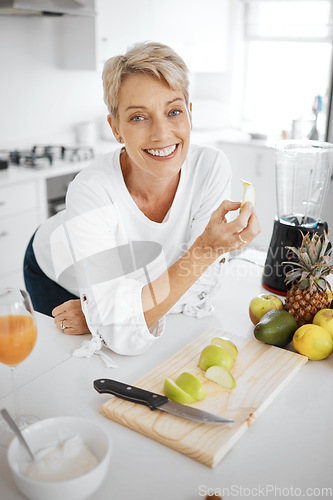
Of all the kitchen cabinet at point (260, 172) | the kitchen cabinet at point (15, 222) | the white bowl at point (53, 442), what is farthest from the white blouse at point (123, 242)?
the kitchen cabinet at point (260, 172)

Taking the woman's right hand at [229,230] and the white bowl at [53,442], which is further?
the woman's right hand at [229,230]

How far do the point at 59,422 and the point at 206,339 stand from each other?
1.48ft

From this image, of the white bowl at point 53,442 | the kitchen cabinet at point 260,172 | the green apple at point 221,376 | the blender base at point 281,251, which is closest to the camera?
the white bowl at point 53,442

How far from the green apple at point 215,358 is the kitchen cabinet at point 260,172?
2.79 m

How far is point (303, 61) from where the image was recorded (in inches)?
164

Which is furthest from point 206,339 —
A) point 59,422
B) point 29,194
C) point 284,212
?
point 29,194

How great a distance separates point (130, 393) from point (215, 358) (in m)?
0.19

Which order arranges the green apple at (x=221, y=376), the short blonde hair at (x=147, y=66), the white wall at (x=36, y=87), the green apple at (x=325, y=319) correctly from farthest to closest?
the white wall at (x=36, y=87) < the short blonde hair at (x=147, y=66) < the green apple at (x=325, y=319) < the green apple at (x=221, y=376)

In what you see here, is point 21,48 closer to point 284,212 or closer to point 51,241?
point 51,241

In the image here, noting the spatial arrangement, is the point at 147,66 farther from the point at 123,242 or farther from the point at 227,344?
the point at 227,344

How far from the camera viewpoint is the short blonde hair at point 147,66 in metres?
1.23

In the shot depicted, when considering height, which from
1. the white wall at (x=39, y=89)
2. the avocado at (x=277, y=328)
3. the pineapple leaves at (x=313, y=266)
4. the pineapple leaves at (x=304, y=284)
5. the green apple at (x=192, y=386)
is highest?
the white wall at (x=39, y=89)

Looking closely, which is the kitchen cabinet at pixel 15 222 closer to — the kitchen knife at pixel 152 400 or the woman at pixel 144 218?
the woman at pixel 144 218

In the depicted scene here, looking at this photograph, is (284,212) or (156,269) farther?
(284,212)
